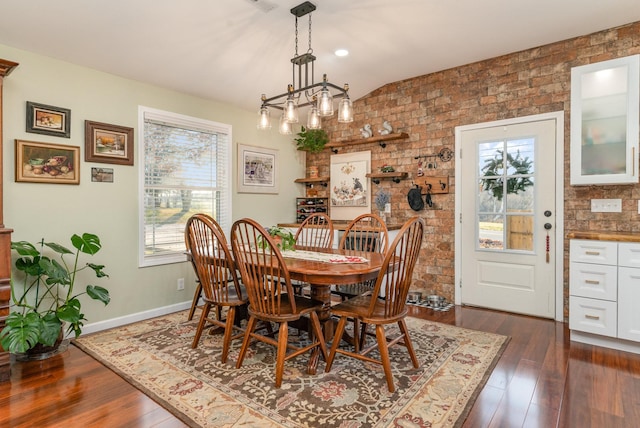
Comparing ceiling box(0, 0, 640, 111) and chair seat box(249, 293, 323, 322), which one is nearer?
chair seat box(249, 293, 323, 322)

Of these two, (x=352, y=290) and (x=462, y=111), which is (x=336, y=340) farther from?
(x=462, y=111)

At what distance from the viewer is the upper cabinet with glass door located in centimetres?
279

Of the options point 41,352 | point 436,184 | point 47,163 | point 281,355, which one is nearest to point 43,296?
point 41,352

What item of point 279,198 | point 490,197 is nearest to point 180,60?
point 279,198

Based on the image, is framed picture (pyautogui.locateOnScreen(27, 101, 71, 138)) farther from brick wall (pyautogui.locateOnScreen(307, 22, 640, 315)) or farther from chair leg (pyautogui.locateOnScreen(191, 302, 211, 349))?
brick wall (pyautogui.locateOnScreen(307, 22, 640, 315))

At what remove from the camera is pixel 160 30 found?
274cm

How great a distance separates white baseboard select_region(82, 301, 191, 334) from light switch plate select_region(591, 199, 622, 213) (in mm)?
4046

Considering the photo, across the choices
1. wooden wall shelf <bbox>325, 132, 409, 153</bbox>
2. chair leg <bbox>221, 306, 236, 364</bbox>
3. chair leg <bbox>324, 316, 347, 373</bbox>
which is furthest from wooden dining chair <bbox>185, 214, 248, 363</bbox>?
wooden wall shelf <bbox>325, 132, 409, 153</bbox>

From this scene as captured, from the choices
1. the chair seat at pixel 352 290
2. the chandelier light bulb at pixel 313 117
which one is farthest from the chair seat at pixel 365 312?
the chandelier light bulb at pixel 313 117

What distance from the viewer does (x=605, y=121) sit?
2896mm

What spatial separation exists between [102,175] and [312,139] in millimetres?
2565

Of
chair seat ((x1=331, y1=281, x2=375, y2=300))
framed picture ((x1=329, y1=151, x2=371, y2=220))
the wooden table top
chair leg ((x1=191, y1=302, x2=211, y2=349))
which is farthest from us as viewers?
framed picture ((x1=329, y1=151, x2=371, y2=220))

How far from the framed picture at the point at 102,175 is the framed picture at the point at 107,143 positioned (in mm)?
81

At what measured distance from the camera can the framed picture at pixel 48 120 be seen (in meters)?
2.83
